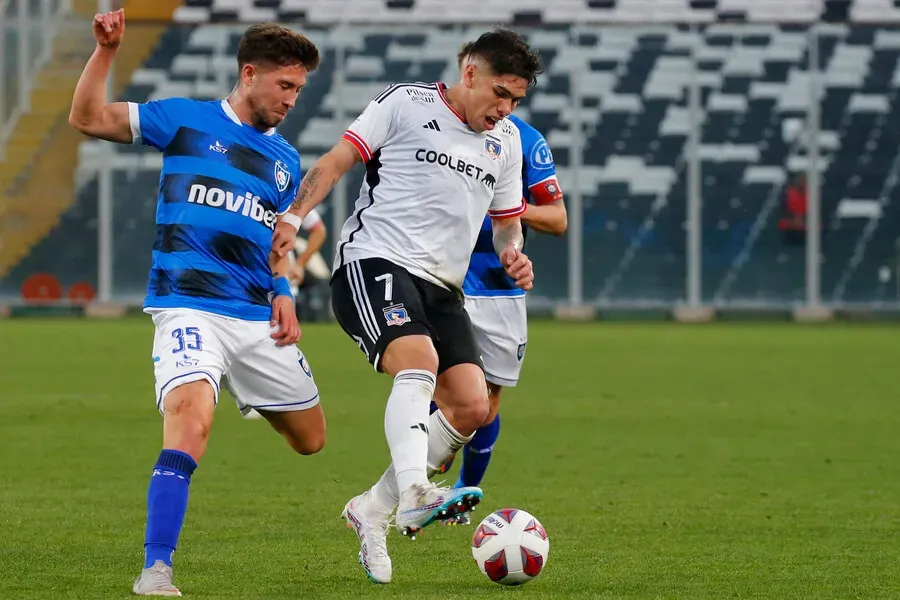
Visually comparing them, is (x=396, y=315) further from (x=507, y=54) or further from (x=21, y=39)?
(x=21, y=39)

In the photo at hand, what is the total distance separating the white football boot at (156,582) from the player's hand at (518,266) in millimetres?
1800

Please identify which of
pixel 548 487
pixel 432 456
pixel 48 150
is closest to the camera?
pixel 432 456

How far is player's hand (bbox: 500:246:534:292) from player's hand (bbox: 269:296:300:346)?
0.87 m

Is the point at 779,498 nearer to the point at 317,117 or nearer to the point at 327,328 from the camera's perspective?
the point at 327,328

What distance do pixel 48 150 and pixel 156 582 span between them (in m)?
27.4

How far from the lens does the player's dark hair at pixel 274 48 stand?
581 cm

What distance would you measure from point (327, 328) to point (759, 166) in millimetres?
9790

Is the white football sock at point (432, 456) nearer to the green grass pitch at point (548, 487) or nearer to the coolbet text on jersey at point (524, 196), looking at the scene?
the green grass pitch at point (548, 487)

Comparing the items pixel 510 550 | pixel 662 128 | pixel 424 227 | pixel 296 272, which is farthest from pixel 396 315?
pixel 662 128

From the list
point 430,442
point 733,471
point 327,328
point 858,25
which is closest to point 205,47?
point 327,328

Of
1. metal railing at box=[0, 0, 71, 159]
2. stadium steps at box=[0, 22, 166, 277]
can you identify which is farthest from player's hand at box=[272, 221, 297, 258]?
metal railing at box=[0, 0, 71, 159]

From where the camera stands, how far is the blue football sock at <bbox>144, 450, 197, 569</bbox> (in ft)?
17.3

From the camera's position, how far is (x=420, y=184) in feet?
20.3

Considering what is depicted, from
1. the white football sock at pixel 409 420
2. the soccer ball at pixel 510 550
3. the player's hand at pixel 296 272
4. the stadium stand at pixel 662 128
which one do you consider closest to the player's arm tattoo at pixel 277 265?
the white football sock at pixel 409 420
